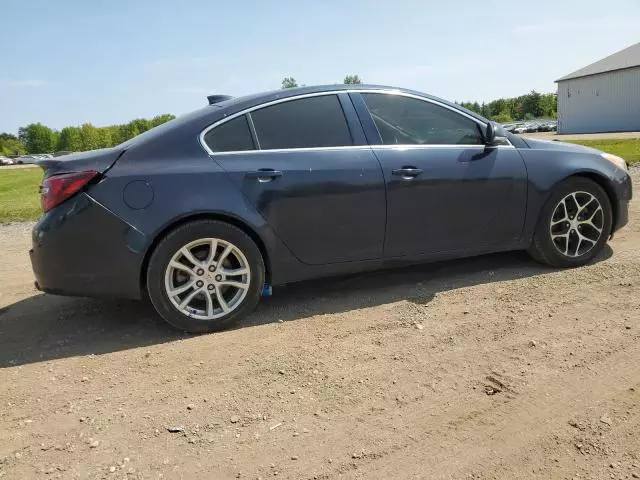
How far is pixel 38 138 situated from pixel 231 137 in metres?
122

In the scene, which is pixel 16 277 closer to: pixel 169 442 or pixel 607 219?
pixel 169 442

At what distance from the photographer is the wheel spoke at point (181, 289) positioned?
11.6 ft

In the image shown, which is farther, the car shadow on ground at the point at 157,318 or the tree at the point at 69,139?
the tree at the point at 69,139

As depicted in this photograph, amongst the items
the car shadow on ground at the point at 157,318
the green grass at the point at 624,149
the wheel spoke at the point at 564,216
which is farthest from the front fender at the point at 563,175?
the green grass at the point at 624,149

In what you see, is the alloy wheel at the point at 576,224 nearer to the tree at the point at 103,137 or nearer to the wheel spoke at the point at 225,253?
the wheel spoke at the point at 225,253

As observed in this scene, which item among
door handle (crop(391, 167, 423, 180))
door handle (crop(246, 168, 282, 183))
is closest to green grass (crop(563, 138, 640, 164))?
door handle (crop(391, 167, 423, 180))

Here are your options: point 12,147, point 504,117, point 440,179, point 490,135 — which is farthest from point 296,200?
point 12,147

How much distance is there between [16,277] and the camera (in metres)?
5.36

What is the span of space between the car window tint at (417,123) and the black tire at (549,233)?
802 millimetres

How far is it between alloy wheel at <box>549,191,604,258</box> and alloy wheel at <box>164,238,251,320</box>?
2617mm

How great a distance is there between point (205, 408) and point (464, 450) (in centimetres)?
124

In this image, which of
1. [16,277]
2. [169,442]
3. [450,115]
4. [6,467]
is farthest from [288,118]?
[16,277]

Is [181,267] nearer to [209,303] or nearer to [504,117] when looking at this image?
[209,303]

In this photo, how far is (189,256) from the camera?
353 cm
